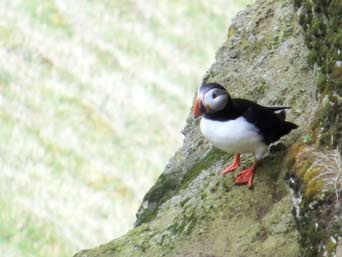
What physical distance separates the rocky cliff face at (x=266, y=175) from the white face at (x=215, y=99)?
56 cm

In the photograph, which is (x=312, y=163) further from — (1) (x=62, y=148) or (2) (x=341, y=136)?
(1) (x=62, y=148)

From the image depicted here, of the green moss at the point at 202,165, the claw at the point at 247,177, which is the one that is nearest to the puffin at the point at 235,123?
the claw at the point at 247,177

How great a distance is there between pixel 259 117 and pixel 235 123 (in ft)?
0.61

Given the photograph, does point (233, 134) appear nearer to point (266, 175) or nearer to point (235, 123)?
point (235, 123)

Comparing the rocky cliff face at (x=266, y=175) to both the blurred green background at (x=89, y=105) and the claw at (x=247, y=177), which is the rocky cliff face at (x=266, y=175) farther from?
the blurred green background at (x=89, y=105)

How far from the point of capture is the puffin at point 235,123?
21.6 ft

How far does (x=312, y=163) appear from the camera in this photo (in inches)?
234

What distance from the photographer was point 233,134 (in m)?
6.58

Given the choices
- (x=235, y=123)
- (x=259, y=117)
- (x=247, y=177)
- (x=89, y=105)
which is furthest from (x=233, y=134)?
(x=89, y=105)

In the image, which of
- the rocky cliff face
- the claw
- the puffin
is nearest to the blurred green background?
the rocky cliff face

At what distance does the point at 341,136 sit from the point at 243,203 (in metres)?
1.24

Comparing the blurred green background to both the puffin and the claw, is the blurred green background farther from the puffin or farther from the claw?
the puffin

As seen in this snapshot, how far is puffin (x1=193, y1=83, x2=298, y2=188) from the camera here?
21.6 ft

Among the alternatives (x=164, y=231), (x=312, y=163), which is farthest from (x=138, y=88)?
(x=312, y=163)
